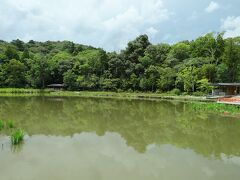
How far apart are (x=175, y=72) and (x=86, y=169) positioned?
32.8 m

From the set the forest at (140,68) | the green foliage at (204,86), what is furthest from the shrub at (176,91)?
the green foliage at (204,86)

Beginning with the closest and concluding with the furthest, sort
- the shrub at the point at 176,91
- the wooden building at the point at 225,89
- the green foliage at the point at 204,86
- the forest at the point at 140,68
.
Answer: the green foliage at the point at 204,86, the wooden building at the point at 225,89, the shrub at the point at 176,91, the forest at the point at 140,68

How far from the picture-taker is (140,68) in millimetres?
44062

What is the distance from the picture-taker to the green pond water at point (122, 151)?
765 cm

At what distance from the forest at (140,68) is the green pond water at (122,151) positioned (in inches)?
820

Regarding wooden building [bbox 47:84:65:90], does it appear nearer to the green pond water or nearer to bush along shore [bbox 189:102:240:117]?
bush along shore [bbox 189:102:240:117]

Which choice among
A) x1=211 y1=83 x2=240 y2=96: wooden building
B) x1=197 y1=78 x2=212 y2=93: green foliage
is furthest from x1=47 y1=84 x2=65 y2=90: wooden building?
x1=211 y1=83 x2=240 y2=96: wooden building

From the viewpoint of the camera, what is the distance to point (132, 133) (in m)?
13.6

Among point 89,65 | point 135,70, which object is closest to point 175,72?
point 135,70

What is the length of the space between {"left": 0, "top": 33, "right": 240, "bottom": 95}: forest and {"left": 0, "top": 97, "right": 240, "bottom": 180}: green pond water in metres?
20.8

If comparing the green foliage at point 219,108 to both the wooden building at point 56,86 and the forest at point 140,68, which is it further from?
the wooden building at point 56,86

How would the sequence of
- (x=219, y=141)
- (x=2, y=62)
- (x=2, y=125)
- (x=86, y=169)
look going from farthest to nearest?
1. (x=2, y=62)
2. (x=2, y=125)
3. (x=219, y=141)
4. (x=86, y=169)

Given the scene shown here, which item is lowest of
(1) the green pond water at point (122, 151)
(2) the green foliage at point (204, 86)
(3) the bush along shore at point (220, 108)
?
(1) the green pond water at point (122, 151)

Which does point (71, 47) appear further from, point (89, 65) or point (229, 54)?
point (229, 54)
